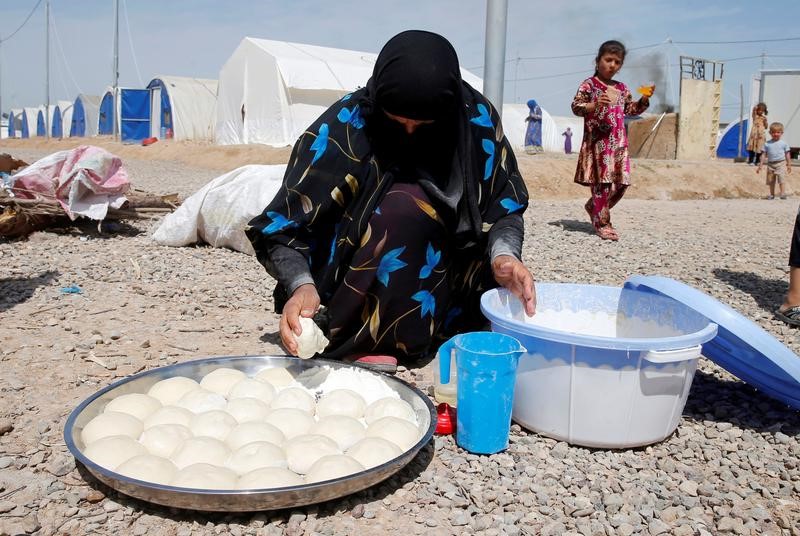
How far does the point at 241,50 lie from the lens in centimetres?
1625

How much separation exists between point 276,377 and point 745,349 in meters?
1.35

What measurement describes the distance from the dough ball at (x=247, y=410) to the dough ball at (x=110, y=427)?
24 centimetres

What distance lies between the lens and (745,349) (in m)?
1.76

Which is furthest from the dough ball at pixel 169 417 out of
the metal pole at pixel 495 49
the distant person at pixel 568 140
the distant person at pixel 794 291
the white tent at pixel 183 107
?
the distant person at pixel 568 140

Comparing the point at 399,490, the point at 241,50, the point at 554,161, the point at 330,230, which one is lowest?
the point at 399,490

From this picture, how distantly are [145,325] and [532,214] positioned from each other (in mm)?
4852

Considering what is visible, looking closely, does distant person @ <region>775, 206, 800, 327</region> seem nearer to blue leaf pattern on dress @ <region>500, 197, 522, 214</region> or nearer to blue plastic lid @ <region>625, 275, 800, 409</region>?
blue plastic lid @ <region>625, 275, 800, 409</region>

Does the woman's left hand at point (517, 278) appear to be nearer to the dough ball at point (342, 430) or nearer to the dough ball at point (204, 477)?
the dough ball at point (342, 430)

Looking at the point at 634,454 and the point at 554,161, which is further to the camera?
the point at 554,161

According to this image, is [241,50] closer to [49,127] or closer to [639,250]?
[639,250]

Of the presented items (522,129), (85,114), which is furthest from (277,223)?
(85,114)

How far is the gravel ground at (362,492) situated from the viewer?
4.82ft

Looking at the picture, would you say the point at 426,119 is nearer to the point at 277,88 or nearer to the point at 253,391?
the point at 253,391

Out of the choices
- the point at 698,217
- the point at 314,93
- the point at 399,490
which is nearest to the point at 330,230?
the point at 399,490
